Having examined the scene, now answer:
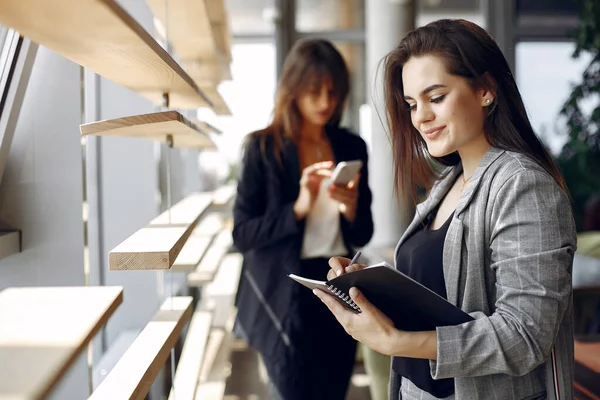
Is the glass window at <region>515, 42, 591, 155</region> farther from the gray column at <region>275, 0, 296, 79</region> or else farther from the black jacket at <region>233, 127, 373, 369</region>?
the black jacket at <region>233, 127, 373, 369</region>

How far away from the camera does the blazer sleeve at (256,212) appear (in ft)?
6.71

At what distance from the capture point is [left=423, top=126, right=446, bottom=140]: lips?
1236 millimetres

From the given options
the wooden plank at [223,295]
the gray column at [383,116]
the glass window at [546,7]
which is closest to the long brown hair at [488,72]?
the wooden plank at [223,295]

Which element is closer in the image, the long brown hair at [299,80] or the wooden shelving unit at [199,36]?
the wooden shelving unit at [199,36]

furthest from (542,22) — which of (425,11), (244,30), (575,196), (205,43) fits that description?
(205,43)

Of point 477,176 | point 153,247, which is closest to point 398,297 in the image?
point 477,176

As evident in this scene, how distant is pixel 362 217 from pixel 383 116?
2.62 metres

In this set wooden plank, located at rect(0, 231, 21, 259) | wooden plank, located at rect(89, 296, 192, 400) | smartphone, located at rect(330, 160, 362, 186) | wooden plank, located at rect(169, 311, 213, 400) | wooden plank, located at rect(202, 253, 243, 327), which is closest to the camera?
wooden plank, located at rect(89, 296, 192, 400)

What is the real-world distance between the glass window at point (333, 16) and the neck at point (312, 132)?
3.91 metres

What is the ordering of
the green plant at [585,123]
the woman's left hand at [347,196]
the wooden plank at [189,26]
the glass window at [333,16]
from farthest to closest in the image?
the glass window at [333,16] → the green plant at [585,123] → the woman's left hand at [347,196] → the wooden plank at [189,26]

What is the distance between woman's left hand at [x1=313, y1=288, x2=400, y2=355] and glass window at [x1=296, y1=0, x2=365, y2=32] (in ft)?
16.8

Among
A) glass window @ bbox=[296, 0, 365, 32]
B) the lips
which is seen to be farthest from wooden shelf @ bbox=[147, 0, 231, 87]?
glass window @ bbox=[296, 0, 365, 32]

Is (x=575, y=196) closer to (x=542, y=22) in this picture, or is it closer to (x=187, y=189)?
(x=542, y=22)

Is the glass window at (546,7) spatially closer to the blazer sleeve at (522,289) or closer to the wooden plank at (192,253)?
the wooden plank at (192,253)
